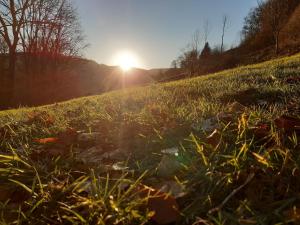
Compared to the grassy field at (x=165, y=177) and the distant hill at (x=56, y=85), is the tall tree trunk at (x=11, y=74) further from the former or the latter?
the grassy field at (x=165, y=177)

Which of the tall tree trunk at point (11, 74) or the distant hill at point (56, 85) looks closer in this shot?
the tall tree trunk at point (11, 74)

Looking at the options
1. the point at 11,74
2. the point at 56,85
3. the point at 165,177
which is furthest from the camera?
the point at 56,85

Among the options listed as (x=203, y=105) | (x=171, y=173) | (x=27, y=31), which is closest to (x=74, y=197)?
(x=171, y=173)

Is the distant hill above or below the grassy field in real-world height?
below

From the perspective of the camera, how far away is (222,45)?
62938mm

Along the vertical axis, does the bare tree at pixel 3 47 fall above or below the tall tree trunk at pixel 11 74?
above

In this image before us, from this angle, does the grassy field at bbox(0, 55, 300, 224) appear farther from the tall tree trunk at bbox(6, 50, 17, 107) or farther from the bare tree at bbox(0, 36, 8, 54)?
the bare tree at bbox(0, 36, 8, 54)

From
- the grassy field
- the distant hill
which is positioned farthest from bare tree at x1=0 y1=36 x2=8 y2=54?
the grassy field

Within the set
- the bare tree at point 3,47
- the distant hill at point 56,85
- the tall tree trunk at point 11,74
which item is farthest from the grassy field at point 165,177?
the bare tree at point 3,47

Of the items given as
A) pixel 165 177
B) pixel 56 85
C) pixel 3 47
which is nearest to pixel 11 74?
pixel 56 85

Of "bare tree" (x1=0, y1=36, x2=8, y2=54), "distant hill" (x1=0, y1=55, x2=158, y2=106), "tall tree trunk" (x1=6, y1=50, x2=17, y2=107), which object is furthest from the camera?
"bare tree" (x1=0, y1=36, x2=8, y2=54)

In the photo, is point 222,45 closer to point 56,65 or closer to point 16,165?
point 56,65

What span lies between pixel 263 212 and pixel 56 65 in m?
35.6

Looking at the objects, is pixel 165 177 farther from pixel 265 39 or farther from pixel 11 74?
pixel 265 39
